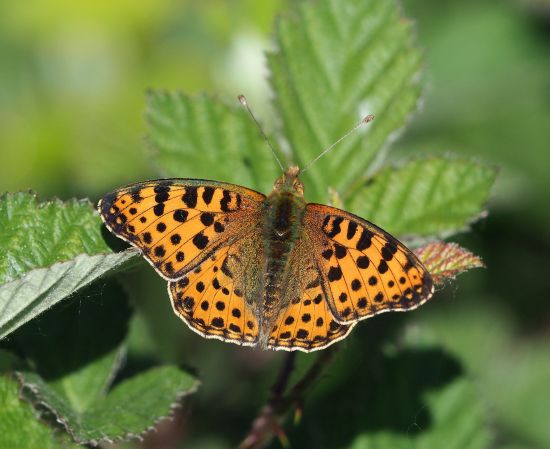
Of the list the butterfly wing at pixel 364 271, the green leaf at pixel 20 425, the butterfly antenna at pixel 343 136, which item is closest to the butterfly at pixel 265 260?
the butterfly wing at pixel 364 271

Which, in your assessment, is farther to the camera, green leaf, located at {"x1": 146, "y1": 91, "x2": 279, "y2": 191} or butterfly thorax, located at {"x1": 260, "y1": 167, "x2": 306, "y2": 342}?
green leaf, located at {"x1": 146, "y1": 91, "x2": 279, "y2": 191}

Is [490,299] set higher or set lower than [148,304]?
lower

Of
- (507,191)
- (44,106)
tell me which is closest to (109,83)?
(44,106)

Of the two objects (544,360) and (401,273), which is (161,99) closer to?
(401,273)

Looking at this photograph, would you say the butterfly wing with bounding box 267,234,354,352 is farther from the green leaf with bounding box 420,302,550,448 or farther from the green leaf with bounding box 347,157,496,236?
the green leaf with bounding box 420,302,550,448

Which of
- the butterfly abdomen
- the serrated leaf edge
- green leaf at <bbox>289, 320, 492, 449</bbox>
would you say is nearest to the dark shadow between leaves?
the serrated leaf edge

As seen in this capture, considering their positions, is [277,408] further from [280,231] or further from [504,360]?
[504,360]

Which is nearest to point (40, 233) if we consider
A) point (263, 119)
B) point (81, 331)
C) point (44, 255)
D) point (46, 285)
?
point (44, 255)

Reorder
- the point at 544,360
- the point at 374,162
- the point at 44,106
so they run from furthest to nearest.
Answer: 1. the point at 44,106
2. the point at 544,360
3. the point at 374,162
